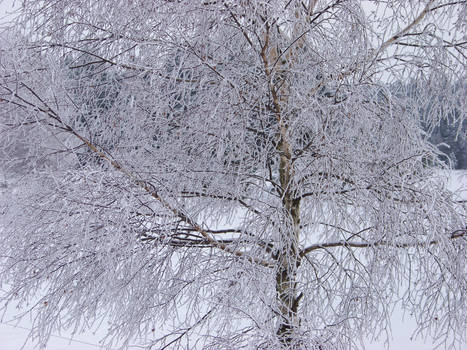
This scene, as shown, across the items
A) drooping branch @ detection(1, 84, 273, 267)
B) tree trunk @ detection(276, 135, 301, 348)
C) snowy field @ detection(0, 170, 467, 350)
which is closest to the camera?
drooping branch @ detection(1, 84, 273, 267)

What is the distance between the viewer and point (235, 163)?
2.47 m

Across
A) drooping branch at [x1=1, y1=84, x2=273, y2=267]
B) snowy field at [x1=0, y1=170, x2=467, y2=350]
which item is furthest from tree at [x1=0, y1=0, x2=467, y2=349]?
snowy field at [x1=0, y1=170, x2=467, y2=350]

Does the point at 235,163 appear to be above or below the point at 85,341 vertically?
above

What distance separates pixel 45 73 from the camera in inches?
81.8

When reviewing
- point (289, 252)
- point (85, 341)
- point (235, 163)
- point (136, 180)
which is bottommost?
point (85, 341)

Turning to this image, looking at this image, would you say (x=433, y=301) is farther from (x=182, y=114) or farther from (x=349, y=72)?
(x=182, y=114)

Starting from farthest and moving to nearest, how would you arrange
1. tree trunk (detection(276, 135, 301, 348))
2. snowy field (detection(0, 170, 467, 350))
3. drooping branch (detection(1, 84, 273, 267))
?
1. snowy field (detection(0, 170, 467, 350))
2. tree trunk (detection(276, 135, 301, 348))
3. drooping branch (detection(1, 84, 273, 267))

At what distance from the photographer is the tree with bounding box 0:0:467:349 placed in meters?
1.76

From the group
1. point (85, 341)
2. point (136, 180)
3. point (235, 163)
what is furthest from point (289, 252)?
point (85, 341)

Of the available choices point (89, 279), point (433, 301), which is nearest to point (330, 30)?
point (433, 301)

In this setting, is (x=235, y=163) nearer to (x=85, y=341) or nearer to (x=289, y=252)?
(x=289, y=252)

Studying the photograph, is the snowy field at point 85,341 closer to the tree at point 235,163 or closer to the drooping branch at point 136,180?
the tree at point 235,163

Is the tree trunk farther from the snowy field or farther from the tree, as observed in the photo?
the snowy field

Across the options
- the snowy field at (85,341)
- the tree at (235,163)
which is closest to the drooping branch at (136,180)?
the tree at (235,163)
